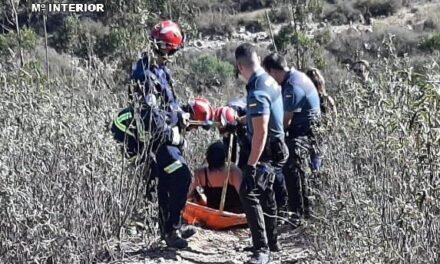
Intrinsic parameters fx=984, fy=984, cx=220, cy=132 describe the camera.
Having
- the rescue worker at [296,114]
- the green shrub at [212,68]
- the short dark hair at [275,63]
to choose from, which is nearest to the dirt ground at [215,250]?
the rescue worker at [296,114]

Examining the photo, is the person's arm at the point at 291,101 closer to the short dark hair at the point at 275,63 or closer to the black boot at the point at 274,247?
the short dark hair at the point at 275,63

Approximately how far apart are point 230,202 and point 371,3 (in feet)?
103

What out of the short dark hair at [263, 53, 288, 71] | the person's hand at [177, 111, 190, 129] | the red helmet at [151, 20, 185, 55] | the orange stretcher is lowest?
the orange stretcher

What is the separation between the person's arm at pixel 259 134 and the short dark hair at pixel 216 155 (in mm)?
1022

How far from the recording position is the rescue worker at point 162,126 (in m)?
6.41

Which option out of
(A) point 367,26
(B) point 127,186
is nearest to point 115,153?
(B) point 127,186

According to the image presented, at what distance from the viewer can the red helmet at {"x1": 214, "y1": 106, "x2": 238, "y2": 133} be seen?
724 cm

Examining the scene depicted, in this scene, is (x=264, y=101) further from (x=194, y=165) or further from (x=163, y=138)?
(x=194, y=165)

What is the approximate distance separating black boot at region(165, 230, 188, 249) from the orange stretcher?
26.8 inches

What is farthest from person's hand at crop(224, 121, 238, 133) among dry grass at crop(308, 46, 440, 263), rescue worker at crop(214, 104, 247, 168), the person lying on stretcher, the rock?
the rock

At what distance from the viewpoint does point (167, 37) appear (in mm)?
6434

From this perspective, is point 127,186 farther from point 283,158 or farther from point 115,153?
point 283,158

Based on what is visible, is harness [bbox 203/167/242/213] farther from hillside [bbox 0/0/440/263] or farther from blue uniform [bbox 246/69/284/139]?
blue uniform [bbox 246/69/284/139]

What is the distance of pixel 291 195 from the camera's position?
25.4 ft
